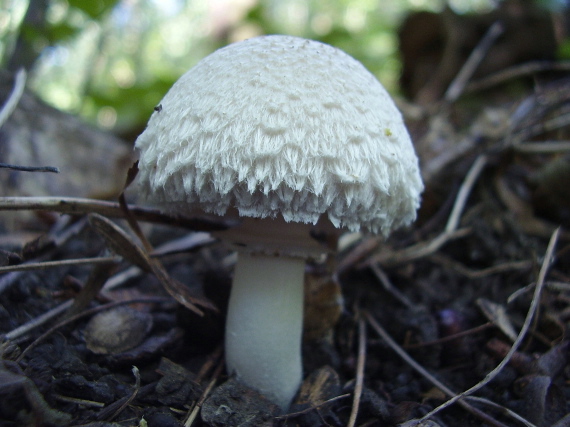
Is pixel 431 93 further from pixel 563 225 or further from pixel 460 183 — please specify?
pixel 563 225

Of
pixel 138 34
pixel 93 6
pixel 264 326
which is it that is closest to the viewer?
pixel 264 326

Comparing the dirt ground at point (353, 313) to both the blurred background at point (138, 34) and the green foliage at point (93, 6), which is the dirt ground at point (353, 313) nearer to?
the blurred background at point (138, 34)

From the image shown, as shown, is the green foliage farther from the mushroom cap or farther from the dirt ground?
the mushroom cap

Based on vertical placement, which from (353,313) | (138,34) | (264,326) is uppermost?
(138,34)

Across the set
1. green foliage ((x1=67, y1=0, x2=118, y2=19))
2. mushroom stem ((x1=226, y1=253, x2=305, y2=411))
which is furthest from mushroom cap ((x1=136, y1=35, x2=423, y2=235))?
green foliage ((x1=67, y1=0, x2=118, y2=19))

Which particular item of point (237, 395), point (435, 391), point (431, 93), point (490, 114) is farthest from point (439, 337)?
point (431, 93)

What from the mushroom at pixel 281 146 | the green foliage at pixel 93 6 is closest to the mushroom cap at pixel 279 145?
the mushroom at pixel 281 146

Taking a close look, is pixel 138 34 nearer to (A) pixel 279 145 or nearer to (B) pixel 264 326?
(B) pixel 264 326

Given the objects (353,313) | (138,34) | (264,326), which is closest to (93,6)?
(264,326)
